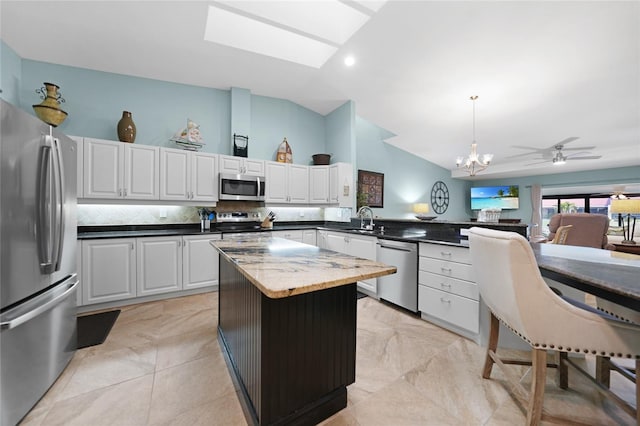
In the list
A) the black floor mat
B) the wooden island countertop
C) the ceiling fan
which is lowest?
the black floor mat

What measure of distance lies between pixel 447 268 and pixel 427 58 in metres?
2.70

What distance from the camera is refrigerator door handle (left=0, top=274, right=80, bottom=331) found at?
3.87 feet

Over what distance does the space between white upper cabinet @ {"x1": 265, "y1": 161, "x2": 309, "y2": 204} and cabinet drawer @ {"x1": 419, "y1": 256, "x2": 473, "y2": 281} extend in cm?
245

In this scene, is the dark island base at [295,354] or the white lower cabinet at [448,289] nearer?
the dark island base at [295,354]

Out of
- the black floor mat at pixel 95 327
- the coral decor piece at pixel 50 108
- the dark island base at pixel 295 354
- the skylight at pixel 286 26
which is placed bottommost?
the black floor mat at pixel 95 327

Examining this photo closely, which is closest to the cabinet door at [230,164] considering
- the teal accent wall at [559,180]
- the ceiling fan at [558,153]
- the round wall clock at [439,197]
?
the ceiling fan at [558,153]

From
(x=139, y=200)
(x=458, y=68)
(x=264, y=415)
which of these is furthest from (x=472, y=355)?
(x=139, y=200)

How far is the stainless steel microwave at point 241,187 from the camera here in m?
3.66

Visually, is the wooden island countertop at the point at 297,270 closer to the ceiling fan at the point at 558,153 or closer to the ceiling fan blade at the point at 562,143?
the ceiling fan at the point at 558,153

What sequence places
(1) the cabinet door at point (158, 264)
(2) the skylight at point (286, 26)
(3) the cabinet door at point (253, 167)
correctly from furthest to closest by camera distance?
(3) the cabinet door at point (253, 167) → (1) the cabinet door at point (158, 264) → (2) the skylight at point (286, 26)

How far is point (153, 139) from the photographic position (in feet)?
11.6

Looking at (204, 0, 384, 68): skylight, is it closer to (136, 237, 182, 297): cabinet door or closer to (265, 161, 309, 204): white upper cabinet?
(265, 161, 309, 204): white upper cabinet

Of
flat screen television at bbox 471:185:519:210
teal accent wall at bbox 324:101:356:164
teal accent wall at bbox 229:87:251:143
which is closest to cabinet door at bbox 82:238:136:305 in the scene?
teal accent wall at bbox 229:87:251:143

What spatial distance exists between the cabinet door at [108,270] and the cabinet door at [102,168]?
63cm
